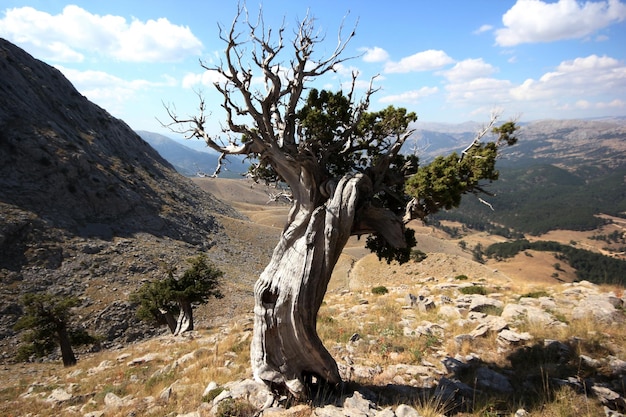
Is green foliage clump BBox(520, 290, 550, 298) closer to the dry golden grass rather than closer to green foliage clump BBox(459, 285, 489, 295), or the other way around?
the dry golden grass

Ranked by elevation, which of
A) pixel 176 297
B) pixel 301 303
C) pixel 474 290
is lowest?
pixel 474 290

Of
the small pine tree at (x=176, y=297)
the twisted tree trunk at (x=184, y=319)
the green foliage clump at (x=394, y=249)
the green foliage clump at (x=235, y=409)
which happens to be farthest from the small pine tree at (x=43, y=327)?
the green foliage clump at (x=394, y=249)

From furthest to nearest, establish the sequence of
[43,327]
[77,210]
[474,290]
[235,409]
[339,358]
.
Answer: [77,210] < [43,327] < [474,290] < [339,358] < [235,409]

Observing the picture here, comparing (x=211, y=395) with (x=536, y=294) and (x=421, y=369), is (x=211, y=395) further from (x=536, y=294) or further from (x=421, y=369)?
(x=536, y=294)

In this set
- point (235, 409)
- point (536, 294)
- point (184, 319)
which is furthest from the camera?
point (184, 319)

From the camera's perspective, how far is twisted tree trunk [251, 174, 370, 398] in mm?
8336

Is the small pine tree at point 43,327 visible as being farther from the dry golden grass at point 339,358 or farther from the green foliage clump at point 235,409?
the green foliage clump at point 235,409

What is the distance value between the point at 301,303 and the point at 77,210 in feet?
191

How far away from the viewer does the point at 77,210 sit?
5250 cm

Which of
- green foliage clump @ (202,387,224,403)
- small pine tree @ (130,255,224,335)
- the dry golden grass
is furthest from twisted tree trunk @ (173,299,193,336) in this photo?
green foliage clump @ (202,387,224,403)

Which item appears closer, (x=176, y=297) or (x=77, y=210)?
(x=176, y=297)

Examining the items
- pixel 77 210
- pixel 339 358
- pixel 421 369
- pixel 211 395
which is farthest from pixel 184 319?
pixel 77 210

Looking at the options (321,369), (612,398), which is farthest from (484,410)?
(321,369)

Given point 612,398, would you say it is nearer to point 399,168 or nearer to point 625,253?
point 399,168
